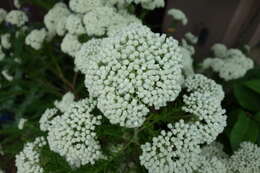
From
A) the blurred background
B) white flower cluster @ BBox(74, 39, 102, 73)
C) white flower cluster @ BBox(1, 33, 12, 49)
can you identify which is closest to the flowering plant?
white flower cluster @ BBox(74, 39, 102, 73)

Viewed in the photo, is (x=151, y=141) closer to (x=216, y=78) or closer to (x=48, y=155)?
(x=48, y=155)

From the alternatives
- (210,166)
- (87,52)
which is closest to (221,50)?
(210,166)

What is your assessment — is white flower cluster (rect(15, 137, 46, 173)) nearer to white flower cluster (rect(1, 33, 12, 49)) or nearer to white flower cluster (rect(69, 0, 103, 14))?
white flower cluster (rect(69, 0, 103, 14))

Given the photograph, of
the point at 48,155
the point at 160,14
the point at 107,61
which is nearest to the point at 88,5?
the point at 107,61

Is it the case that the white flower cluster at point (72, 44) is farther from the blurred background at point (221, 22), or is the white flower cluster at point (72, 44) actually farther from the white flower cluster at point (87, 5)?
the blurred background at point (221, 22)

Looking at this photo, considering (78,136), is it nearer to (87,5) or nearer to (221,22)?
(87,5)

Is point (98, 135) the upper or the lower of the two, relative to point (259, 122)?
upper

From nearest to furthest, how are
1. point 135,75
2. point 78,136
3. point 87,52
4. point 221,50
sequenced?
point 135,75 < point 78,136 < point 87,52 < point 221,50
